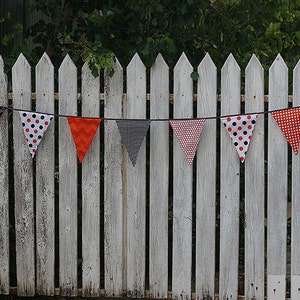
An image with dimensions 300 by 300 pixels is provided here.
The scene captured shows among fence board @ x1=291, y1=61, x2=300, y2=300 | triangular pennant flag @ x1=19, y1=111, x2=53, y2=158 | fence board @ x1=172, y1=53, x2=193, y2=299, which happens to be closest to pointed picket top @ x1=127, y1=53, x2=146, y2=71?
fence board @ x1=172, y1=53, x2=193, y2=299

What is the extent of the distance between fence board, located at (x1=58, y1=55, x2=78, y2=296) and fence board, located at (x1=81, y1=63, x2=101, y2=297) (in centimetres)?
6

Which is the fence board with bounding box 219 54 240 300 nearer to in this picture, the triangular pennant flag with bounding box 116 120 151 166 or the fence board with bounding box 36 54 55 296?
the triangular pennant flag with bounding box 116 120 151 166

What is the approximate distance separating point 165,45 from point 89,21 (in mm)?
1316

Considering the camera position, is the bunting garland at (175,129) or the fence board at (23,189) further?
the fence board at (23,189)

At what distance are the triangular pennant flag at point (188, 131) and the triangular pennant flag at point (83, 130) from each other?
528mm

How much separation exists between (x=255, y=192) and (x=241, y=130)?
433 millimetres

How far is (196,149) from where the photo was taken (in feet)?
15.9

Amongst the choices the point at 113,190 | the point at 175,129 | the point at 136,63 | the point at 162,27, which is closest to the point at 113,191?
the point at 113,190

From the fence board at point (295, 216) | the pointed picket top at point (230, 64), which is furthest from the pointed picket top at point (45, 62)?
the fence board at point (295, 216)

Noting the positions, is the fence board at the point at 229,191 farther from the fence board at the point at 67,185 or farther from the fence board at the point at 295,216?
the fence board at the point at 67,185

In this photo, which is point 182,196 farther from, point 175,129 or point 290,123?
point 290,123

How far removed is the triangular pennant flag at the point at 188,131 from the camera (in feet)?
15.7

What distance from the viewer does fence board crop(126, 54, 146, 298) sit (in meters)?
4.88

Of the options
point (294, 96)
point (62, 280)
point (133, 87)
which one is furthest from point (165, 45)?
point (62, 280)
